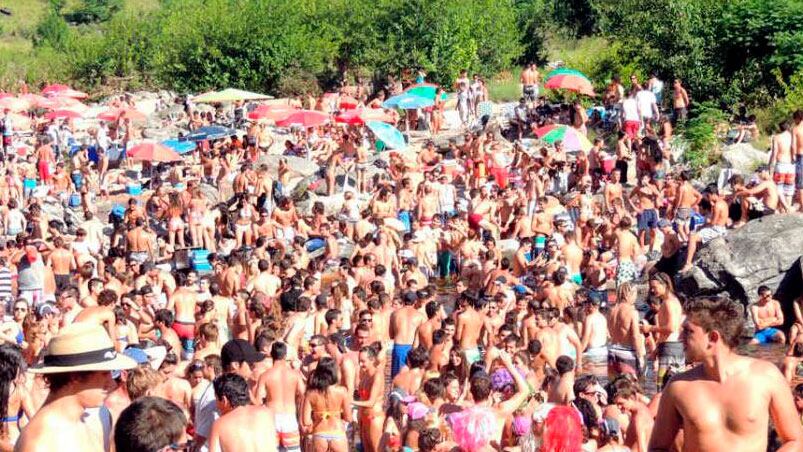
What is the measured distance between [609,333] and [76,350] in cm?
761

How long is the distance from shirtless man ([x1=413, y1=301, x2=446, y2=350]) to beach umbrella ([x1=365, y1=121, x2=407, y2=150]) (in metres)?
11.9

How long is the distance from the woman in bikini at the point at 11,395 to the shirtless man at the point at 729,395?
3.85 metres

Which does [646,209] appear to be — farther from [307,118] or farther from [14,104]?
[14,104]

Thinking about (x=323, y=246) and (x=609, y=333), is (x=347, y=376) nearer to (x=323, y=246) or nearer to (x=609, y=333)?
(x=609, y=333)

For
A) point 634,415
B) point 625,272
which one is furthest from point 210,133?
point 634,415

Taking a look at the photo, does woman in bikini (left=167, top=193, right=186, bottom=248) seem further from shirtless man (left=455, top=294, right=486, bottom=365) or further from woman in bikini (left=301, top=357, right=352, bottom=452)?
woman in bikini (left=301, top=357, right=352, bottom=452)

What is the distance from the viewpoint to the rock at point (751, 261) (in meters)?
14.8

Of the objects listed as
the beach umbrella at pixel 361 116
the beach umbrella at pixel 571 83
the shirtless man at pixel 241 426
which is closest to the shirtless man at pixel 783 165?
the beach umbrella at pixel 571 83

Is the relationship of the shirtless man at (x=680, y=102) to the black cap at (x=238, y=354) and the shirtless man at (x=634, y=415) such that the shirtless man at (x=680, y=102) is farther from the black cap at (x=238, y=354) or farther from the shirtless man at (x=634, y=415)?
the shirtless man at (x=634, y=415)

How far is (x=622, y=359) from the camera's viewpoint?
11234mm

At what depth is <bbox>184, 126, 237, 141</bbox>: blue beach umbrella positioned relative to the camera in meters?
25.9

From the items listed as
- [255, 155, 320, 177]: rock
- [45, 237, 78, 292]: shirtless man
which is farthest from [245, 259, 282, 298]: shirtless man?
[255, 155, 320, 177]: rock

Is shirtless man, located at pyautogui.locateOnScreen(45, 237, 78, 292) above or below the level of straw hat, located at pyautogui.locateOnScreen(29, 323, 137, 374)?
below

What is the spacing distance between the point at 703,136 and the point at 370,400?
13.3 meters
